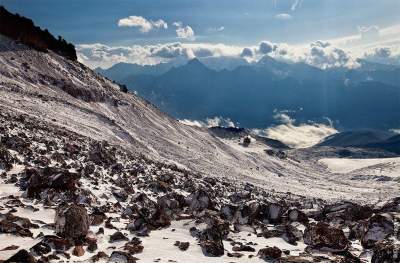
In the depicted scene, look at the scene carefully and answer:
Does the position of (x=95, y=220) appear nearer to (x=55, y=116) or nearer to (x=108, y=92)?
(x=55, y=116)

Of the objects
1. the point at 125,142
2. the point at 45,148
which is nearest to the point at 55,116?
the point at 125,142

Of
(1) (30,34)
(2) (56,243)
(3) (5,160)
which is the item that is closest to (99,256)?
(2) (56,243)

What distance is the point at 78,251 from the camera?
1998 cm

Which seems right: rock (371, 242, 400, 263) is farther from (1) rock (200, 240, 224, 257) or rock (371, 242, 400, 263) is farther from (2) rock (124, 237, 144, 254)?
(2) rock (124, 237, 144, 254)

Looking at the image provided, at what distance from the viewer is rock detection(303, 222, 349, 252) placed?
76.6 ft

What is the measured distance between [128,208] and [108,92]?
96.1m

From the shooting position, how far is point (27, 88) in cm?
9356

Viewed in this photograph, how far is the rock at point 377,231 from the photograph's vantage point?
2455 centimetres

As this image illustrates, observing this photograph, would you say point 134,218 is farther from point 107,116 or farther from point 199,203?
point 107,116

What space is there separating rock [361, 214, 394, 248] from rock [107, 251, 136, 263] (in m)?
12.9

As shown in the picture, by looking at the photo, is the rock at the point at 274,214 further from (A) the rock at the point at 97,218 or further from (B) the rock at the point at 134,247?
(B) the rock at the point at 134,247

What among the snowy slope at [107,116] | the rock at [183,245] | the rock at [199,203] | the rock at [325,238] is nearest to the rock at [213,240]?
the rock at [183,245]

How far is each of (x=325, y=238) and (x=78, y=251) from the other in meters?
12.9

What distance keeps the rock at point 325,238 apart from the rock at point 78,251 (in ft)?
37.6
